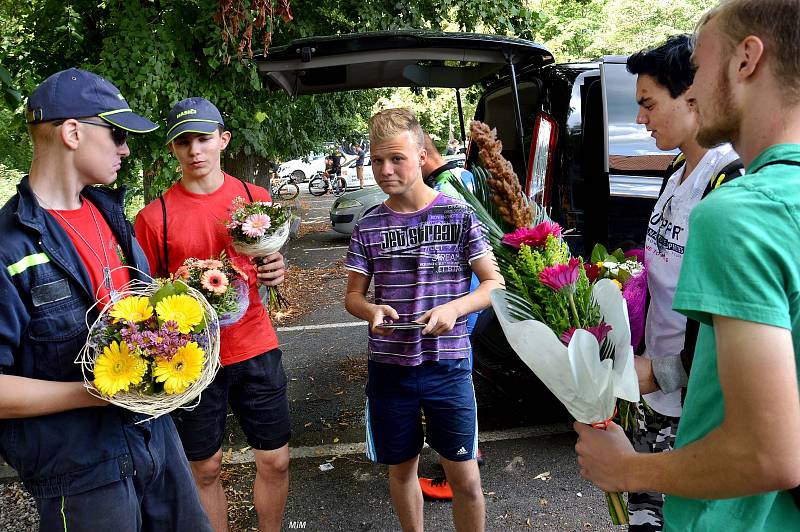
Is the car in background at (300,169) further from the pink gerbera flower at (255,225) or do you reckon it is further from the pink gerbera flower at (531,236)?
the pink gerbera flower at (531,236)

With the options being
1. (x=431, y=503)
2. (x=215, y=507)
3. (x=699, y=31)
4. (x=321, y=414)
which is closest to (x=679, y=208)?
(x=699, y=31)

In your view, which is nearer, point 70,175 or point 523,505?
point 70,175

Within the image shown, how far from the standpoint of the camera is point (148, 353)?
1.71 m

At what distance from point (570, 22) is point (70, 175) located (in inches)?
918

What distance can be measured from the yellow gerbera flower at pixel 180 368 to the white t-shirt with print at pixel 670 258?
5.14 ft

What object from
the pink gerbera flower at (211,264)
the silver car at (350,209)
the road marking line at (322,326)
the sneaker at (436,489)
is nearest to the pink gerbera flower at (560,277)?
the pink gerbera flower at (211,264)

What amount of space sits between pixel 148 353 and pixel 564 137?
312 centimetres

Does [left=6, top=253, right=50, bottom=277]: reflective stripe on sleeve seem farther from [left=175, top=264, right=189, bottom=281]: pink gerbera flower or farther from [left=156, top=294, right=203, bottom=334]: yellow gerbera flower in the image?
[left=175, top=264, right=189, bottom=281]: pink gerbera flower

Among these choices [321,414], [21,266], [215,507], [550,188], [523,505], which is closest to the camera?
[21,266]

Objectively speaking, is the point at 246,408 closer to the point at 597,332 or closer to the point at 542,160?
the point at 597,332

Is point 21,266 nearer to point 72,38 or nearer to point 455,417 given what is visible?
point 455,417

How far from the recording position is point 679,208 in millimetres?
1897

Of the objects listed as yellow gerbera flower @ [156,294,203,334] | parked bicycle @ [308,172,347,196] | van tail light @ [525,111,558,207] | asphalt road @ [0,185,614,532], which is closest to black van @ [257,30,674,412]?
van tail light @ [525,111,558,207]

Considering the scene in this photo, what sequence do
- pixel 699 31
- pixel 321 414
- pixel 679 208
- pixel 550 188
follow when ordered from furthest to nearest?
pixel 321 414 → pixel 550 188 → pixel 679 208 → pixel 699 31
